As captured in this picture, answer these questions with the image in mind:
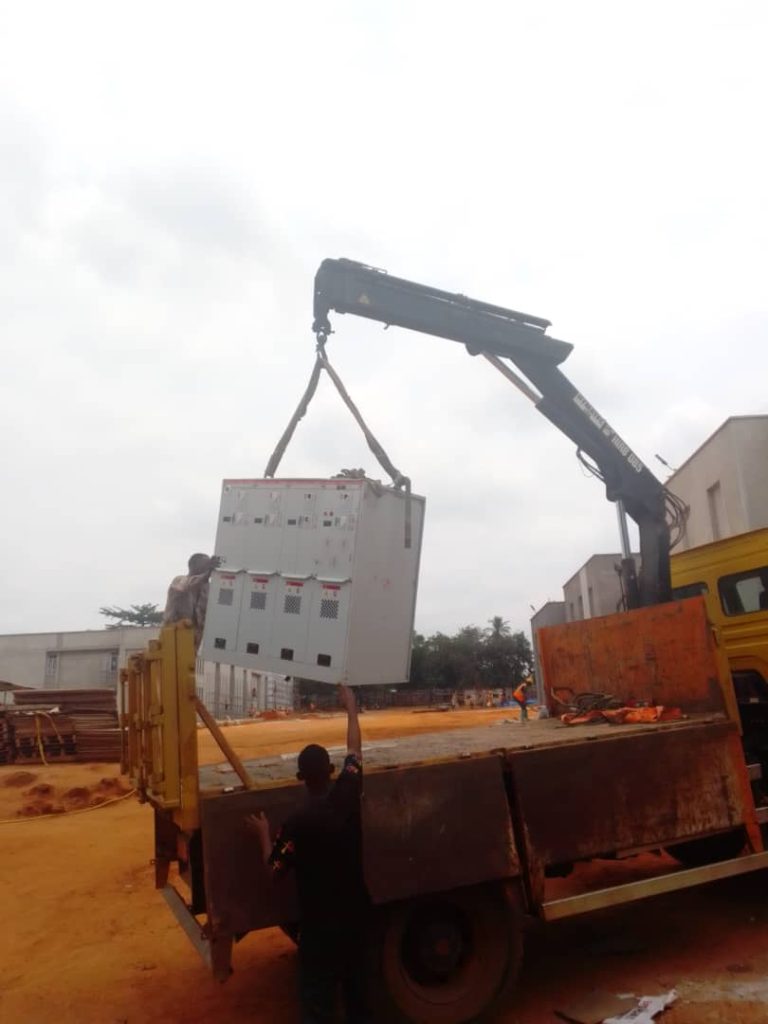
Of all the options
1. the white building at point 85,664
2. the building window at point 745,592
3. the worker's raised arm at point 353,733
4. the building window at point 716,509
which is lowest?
the worker's raised arm at point 353,733

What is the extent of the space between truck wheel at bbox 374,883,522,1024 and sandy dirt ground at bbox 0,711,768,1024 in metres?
0.44

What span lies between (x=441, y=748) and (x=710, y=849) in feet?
8.72

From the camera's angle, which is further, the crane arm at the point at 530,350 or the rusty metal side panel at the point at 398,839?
the crane arm at the point at 530,350

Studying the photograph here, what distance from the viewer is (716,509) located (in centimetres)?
2114

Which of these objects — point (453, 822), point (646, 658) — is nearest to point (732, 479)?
point (646, 658)

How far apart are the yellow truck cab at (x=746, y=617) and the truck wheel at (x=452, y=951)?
10.1 ft

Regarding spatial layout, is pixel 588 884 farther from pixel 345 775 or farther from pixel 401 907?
pixel 345 775

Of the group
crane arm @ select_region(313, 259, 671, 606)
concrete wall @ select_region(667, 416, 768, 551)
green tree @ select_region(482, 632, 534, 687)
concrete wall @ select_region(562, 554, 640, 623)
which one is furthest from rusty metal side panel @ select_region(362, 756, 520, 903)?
green tree @ select_region(482, 632, 534, 687)

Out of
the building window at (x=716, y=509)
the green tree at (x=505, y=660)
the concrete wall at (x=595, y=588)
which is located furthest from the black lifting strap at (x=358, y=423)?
the green tree at (x=505, y=660)

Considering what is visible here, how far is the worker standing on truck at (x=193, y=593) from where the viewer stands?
676 cm

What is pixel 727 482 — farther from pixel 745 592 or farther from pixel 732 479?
pixel 745 592

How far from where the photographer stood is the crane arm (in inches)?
351

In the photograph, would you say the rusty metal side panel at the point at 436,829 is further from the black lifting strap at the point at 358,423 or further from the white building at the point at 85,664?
the white building at the point at 85,664

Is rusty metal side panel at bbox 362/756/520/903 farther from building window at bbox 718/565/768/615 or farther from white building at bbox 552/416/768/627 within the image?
white building at bbox 552/416/768/627
